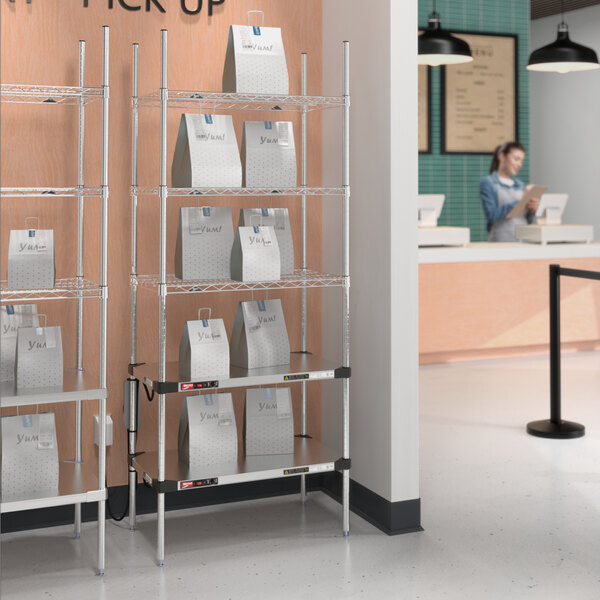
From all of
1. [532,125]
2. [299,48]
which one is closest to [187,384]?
[299,48]

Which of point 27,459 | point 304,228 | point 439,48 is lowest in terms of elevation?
point 27,459

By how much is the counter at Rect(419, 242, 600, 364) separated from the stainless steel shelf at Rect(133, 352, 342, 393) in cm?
341

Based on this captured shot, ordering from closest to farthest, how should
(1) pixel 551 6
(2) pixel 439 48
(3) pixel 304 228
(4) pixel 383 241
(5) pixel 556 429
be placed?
1. (4) pixel 383 241
2. (3) pixel 304 228
3. (5) pixel 556 429
4. (2) pixel 439 48
5. (1) pixel 551 6

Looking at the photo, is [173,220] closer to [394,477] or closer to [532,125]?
[394,477]

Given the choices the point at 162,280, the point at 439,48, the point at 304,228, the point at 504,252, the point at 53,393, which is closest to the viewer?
the point at 53,393

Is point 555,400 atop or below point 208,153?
below

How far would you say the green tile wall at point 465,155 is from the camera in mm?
9008

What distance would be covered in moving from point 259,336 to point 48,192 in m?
1.01

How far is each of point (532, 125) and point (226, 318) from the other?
26.7 feet

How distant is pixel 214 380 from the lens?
11.2 feet

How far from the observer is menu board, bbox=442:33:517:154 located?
9.20 metres

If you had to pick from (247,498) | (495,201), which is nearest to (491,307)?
(495,201)

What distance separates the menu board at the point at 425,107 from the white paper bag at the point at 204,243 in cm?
576

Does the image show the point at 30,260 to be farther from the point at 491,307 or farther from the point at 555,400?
the point at 491,307
